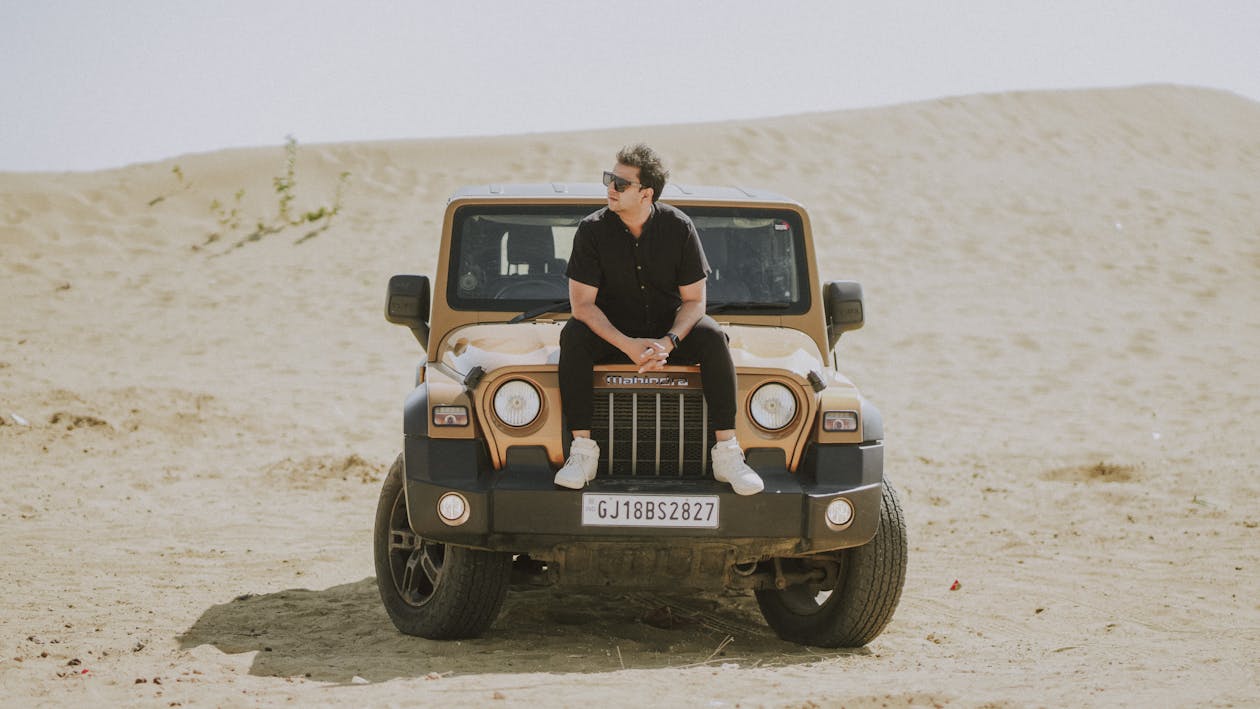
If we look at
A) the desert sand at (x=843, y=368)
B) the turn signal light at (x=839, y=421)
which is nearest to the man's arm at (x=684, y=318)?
the turn signal light at (x=839, y=421)

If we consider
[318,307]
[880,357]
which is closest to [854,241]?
[880,357]

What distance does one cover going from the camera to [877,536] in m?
5.65

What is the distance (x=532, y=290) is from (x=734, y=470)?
162cm

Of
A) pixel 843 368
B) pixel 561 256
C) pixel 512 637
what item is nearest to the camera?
pixel 512 637

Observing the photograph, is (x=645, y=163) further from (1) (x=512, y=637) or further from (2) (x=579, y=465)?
(1) (x=512, y=637)

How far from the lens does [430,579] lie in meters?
5.84

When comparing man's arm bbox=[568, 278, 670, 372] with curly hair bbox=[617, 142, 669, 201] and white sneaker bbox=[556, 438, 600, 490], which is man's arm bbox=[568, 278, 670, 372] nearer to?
white sneaker bbox=[556, 438, 600, 490]

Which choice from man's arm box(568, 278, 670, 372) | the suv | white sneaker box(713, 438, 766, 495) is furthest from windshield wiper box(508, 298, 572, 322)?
white sneaker box(713, 438, 766, 495)

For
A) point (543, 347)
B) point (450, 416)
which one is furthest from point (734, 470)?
point (450, 416)

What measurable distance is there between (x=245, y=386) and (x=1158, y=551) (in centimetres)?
905

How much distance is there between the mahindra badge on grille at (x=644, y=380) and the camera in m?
5.39

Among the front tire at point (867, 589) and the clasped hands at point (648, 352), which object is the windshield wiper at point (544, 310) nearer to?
the clasped hands at point (648, 352)

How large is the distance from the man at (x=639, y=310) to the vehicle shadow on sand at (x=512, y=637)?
2.73ft

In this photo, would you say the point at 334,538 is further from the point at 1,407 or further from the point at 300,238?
the point at 300,238
